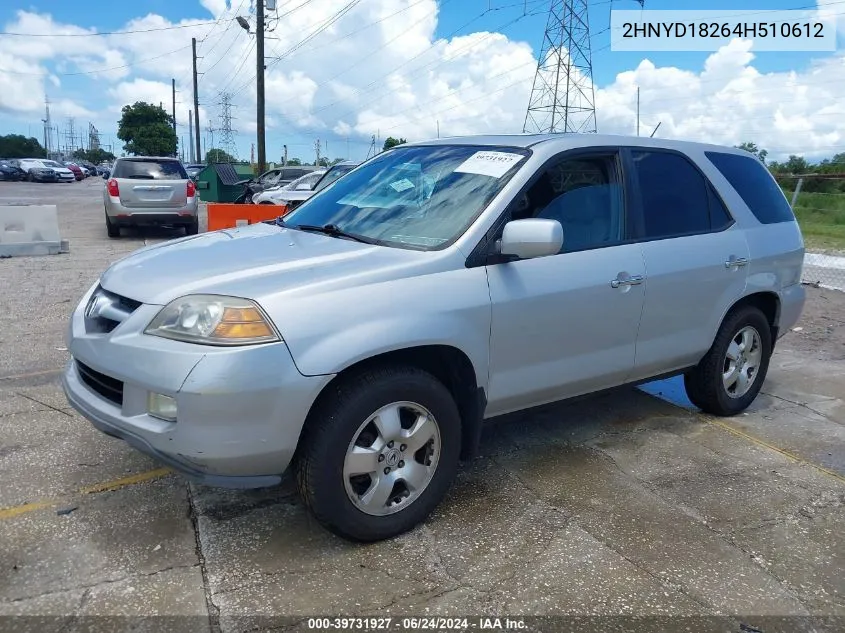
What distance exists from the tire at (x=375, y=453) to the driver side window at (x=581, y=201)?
3.42ft

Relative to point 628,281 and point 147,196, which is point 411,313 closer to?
point 628,281

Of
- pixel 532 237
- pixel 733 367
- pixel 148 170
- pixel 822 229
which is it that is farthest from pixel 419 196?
pixel 822 229

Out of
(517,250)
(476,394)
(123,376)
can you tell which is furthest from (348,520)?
(517,250)

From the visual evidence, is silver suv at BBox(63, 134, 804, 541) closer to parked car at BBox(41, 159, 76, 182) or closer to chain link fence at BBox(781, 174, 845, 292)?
chain link fence at BBox(781, 174, 845, 292)

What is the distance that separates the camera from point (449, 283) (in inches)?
122

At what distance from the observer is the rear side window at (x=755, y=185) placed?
4.67 metres

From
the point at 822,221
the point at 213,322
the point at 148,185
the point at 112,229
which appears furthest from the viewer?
the point at 822,221

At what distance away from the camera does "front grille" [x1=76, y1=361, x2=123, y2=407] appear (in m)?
2.90

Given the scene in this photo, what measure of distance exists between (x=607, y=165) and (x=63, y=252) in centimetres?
999

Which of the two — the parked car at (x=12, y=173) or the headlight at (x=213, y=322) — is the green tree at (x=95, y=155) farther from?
the headlight at (x=213, y=322)

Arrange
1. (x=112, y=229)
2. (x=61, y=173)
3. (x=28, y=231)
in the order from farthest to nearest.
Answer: (x=61, y=173) → (x=112, y=229) → (x=28, y=231)

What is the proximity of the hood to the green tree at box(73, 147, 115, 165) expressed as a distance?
137 m

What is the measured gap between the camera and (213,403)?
260 cm

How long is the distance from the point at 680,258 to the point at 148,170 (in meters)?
11.8
